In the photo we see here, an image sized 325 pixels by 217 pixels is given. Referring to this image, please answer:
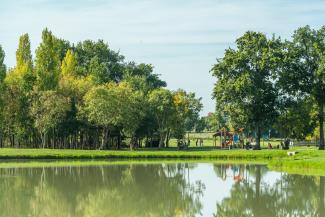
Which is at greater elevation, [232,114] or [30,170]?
[232,114]

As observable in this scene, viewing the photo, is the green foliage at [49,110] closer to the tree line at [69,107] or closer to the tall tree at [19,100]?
the tree line at [69,107]

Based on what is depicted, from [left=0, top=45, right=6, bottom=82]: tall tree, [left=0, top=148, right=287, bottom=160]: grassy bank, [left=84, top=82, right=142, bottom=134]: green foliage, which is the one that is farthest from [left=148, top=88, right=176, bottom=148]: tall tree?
[left=0, top=148, right=287, bottom=160]: grassy bank

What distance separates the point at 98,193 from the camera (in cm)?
2912

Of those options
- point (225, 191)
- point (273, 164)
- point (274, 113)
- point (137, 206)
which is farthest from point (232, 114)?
point (137, 206)

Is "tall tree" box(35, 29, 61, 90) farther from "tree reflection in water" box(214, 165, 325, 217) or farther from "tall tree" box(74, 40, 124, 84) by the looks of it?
"tree reflection in water" box(214, 165, 325, 217)

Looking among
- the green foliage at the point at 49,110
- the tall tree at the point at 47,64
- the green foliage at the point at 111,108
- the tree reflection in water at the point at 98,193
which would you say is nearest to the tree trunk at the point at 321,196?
the tree reflection in water at the point at 98,193

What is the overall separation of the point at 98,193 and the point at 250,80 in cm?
4573

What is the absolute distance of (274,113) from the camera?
76312 mm

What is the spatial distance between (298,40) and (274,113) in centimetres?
940

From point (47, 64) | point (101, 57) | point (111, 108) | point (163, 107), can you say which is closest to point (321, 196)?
point (111, 108)

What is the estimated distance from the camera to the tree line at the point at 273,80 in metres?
72.9

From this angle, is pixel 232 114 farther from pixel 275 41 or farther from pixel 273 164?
pixel 273 164

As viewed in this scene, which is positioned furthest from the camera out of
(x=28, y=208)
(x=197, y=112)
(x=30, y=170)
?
(x=197, y=112)

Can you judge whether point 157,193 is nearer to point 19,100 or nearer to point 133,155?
point 133,155
